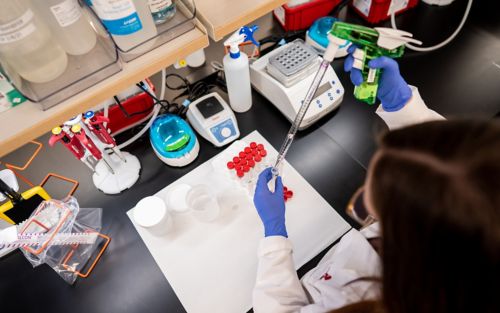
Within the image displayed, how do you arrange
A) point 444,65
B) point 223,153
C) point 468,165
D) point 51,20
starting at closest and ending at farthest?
point 468,165 → point 51,20 → point 223,153 → point 444,65

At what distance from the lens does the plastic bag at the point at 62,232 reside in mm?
845

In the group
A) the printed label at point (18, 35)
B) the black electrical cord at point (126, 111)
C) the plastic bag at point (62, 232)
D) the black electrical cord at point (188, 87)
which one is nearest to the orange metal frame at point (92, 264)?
the plastic bag at point (62, 232)

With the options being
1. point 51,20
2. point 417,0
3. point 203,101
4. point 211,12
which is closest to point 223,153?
point 203,101

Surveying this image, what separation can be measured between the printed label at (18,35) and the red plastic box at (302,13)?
0.90 meters

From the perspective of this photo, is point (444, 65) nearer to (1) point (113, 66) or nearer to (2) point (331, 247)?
(2) point (331, 247)

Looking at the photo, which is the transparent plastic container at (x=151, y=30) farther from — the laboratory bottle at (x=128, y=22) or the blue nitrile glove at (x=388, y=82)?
the blue nitrile glove at (x=388, y=82)

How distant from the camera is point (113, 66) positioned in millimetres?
605

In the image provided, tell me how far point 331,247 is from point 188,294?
1.30 feet

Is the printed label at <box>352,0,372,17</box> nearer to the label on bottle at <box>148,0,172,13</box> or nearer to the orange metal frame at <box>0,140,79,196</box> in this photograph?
the label on bottle at <box>148,0,172,13</box>

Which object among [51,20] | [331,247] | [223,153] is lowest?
[331,247]

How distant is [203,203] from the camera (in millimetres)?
989

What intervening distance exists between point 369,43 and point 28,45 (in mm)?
628

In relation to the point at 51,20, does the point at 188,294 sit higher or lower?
lower

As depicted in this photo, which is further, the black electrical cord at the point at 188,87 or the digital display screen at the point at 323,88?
the black electrical cord at the point at 188,87
